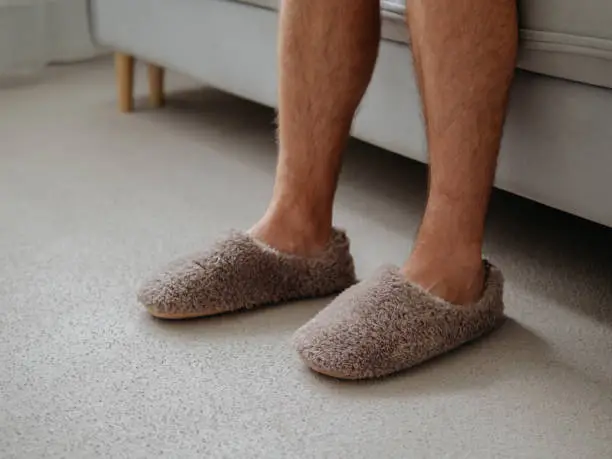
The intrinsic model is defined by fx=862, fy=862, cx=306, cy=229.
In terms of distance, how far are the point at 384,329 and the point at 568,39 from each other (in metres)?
0.33

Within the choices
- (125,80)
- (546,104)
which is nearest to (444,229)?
(546,104)

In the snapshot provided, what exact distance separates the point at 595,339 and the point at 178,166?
82cm

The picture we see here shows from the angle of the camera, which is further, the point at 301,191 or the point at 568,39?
the point at 301,191

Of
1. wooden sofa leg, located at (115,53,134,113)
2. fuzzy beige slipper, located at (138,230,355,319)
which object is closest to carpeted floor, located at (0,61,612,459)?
fuzzy beige slipper, located at (138,230,355,319)

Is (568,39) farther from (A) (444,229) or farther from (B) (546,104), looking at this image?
(A) (444,229)

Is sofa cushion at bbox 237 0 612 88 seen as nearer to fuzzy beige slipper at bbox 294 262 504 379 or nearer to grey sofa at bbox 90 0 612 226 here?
grey sofa at bbox 90 0 612 226

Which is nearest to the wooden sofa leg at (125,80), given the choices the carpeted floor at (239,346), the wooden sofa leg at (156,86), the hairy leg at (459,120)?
the wooden sofa leg at (156,86)

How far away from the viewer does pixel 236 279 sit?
0.93 meters

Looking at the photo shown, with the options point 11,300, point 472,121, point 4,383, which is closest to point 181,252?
point 11,300

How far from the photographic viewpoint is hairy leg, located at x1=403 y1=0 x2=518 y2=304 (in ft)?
2.65

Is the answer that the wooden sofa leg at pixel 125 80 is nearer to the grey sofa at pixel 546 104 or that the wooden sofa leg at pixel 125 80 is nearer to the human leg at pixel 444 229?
the grey sofa at pixel 546 104

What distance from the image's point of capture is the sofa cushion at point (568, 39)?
784mm

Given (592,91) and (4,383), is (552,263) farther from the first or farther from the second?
(4,383)

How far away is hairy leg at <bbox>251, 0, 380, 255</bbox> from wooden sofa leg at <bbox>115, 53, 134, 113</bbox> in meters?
0.95
